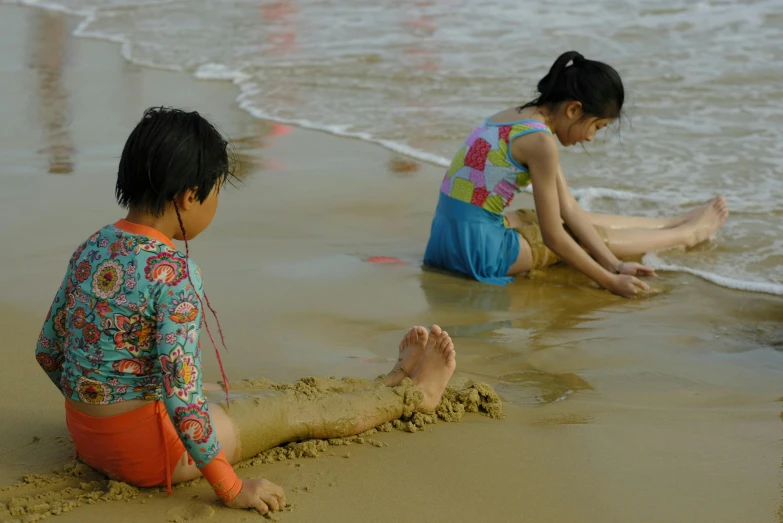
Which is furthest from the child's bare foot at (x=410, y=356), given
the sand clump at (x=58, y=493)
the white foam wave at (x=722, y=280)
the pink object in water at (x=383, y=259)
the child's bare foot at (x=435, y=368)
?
the white foam wave at (x=722, y=280)

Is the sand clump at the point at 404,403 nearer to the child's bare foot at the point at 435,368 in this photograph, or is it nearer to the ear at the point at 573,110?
the child's bare foot at the point at 435,368

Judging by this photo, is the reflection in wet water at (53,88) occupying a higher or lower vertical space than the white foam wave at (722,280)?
higher

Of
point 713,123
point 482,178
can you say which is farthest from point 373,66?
point 482,178

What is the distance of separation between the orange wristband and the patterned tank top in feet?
8.46

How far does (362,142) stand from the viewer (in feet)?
22.6

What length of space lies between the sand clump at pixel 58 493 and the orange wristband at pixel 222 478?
0.84ft

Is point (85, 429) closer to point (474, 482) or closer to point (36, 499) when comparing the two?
point (36, 499)

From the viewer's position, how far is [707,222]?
517 cm

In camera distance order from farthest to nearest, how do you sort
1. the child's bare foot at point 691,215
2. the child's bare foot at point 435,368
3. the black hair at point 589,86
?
the child's bare foot at point 691,215 → the black hair at point 589,86 → the child's bare foot at point 435,368

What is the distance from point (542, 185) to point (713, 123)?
11.5 feet

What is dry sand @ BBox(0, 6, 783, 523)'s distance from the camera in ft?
8.01

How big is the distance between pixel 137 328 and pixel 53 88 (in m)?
6.82

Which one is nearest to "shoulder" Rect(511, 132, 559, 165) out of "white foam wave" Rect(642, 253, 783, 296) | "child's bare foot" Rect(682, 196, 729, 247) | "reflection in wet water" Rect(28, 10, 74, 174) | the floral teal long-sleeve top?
"white foam wave" Rect(642, 253, 783, 296)

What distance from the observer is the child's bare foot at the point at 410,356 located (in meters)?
3.01
